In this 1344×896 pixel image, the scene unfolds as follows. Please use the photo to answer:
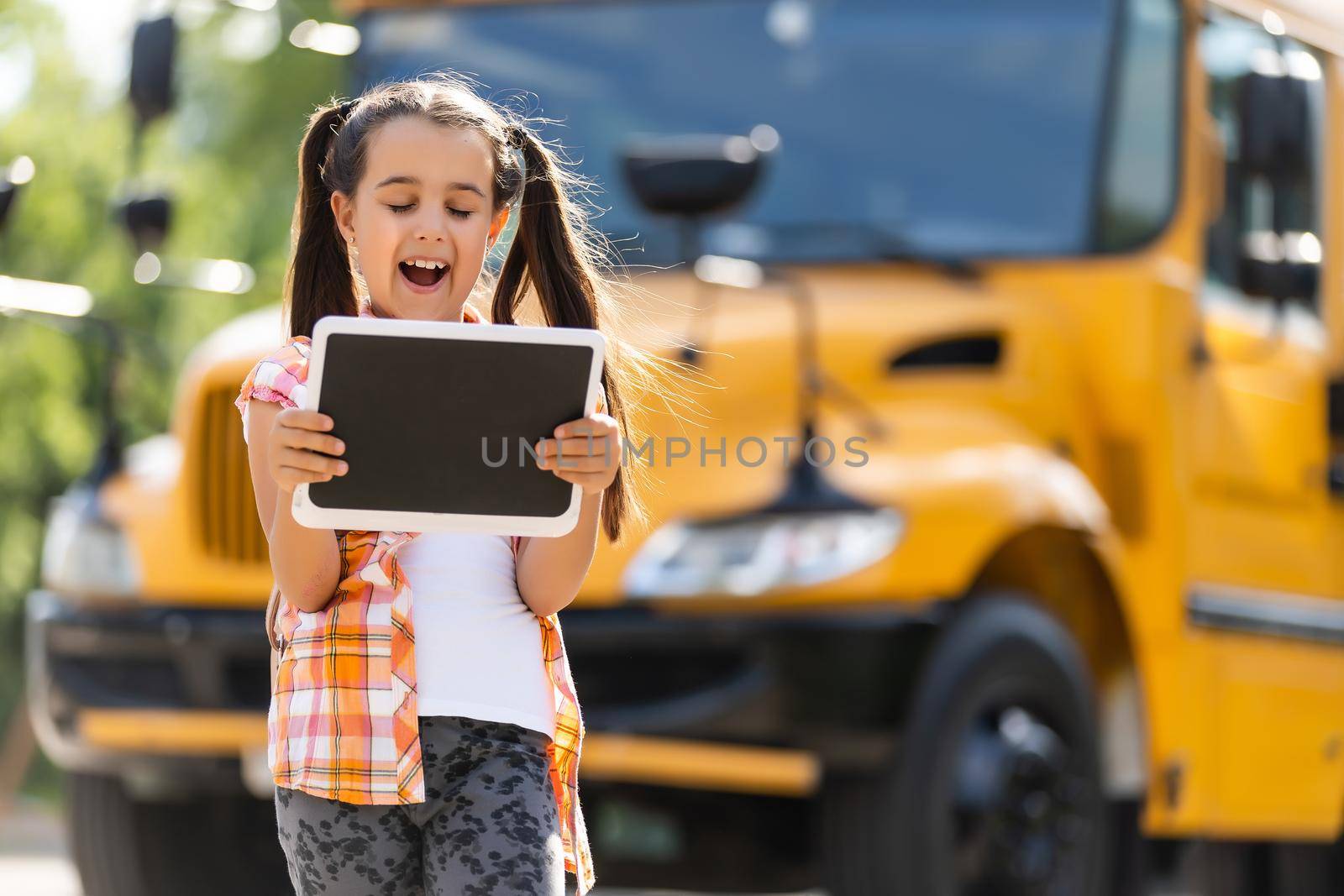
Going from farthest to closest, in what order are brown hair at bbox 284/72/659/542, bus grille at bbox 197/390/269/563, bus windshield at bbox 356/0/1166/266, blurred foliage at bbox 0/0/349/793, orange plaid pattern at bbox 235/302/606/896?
blurred foliage at bbox 0/0/349/793 → bus windshield at bbox 356/0/1166/266 → bus grille at bbox 197/390/269/563 → brown hair at bbox 284/72/659/542 → orange plaid pattern at bbox 235/302/606/896

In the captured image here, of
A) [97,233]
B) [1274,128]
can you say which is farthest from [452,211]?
[97,233]

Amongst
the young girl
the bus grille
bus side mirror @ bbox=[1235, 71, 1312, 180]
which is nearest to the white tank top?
the young girl

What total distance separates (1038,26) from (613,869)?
213cm

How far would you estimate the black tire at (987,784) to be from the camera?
4.54 m

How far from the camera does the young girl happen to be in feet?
7.71

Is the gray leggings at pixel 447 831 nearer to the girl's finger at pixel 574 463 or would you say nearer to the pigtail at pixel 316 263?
the girl's finger at pixel 574 463

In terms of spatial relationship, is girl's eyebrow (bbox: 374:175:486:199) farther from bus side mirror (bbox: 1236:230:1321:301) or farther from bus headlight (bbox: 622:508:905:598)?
bus side mirror (bbox: 1236:230:1321:301)

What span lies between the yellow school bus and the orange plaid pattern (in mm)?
2208

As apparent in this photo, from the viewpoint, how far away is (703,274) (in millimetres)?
5301

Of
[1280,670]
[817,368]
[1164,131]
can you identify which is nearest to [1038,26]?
[1164,131]

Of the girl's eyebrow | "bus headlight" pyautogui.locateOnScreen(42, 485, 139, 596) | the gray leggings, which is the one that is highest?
the girl's eyebrow

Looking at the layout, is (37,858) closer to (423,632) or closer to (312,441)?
(423,632)

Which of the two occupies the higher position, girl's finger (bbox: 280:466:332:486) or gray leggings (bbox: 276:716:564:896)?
girl's finger (bbox: 280:466:332:486)

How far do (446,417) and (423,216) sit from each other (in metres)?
0.22
